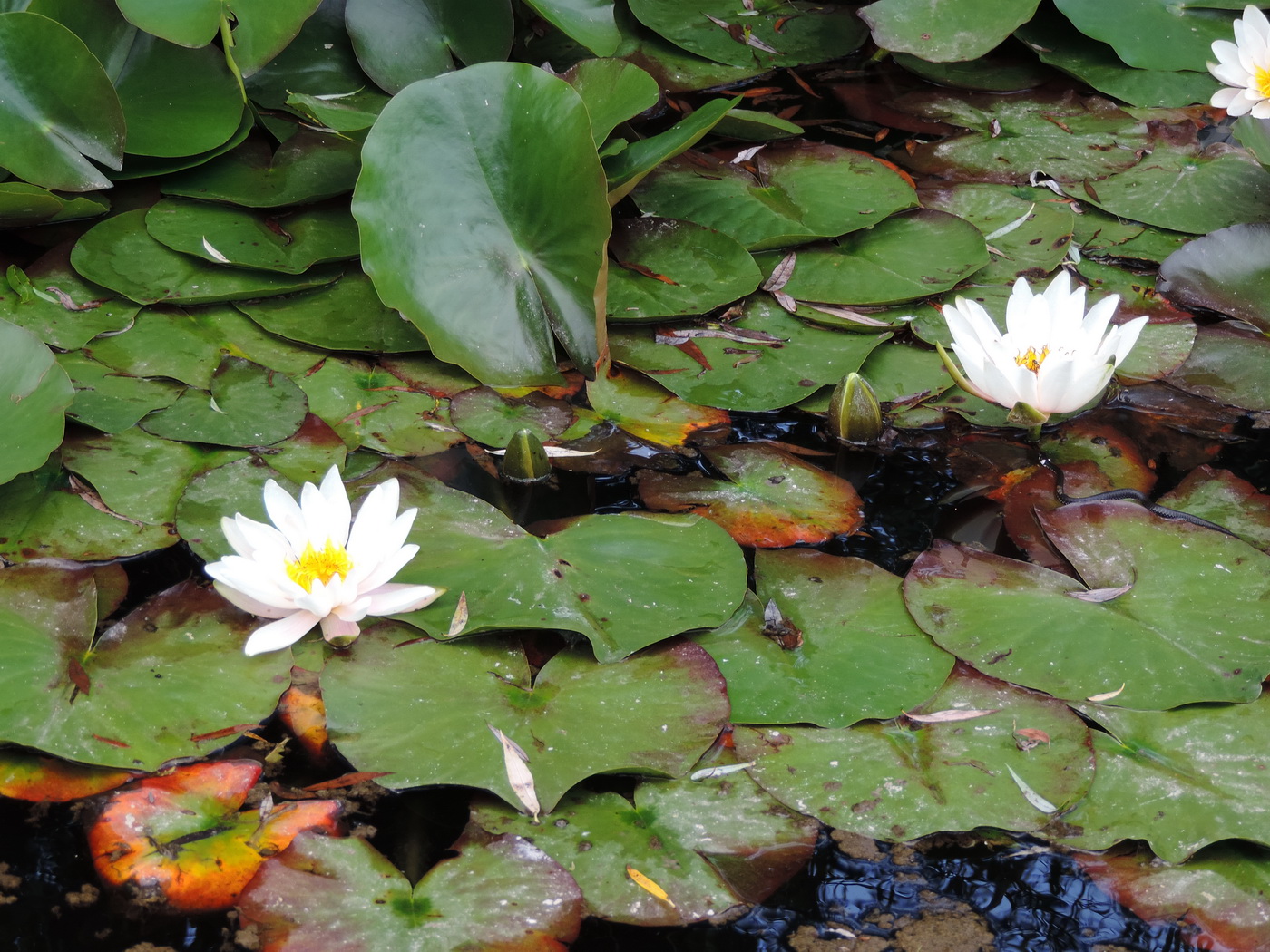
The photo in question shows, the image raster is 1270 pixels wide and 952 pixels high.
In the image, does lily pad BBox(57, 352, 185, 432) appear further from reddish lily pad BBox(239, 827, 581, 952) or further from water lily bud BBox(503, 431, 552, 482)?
reddish lily pad BBox(239, 827, 581, 952)

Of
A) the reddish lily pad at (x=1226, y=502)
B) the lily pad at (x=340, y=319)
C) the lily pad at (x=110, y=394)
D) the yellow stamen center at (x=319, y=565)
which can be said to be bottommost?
the lily pad at (x=110, y=394)

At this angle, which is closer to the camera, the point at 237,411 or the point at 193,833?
the point at 193,833

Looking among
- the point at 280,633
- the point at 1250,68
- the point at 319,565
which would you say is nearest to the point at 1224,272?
the point at 1250,68

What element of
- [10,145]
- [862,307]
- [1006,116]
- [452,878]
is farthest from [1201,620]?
[10,145]

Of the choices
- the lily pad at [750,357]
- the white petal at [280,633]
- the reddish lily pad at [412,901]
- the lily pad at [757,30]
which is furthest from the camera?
the lily pad at [757,30]

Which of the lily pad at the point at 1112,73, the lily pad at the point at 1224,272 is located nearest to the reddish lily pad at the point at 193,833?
the lily pad at the point at 1224,272

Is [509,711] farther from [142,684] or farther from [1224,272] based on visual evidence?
[1224,272]

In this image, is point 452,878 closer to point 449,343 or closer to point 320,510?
point 320,510

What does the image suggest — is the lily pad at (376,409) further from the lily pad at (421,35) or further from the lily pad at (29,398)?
the lily pad at (421,35)
